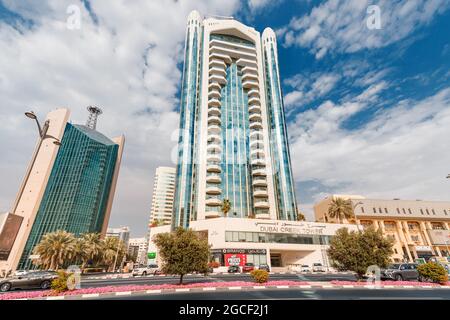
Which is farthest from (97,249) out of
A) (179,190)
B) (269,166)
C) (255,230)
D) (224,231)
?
(269,166)

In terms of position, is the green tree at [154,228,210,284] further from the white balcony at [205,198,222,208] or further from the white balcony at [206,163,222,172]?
the white balcony at [206,163,222,172]

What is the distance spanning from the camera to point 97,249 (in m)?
43.8

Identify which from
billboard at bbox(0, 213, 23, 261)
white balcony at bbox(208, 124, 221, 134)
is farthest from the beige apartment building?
billboard at bbox(0, 213, 23, 261)

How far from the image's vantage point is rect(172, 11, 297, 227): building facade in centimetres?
5319

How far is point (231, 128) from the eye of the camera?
61.6 meters

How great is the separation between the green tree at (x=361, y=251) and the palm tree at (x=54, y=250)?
4310cm

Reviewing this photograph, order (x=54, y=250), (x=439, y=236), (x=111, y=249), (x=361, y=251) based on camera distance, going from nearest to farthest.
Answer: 1. (x=361, y=251)
2. (x=54, y=250)
3. (x=111, y=249)
4. (x=439, y=236)

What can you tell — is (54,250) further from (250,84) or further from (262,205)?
(250,84)

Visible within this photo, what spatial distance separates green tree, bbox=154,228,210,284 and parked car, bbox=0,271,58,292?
818 cm

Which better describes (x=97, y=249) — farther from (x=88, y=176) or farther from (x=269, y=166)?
(x=88, y=176)

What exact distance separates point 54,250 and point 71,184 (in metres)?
52.7

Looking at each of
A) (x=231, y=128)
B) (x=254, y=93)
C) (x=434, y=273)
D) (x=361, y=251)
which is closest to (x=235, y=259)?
(x=361, y=251)

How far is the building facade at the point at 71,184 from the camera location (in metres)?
62.2
